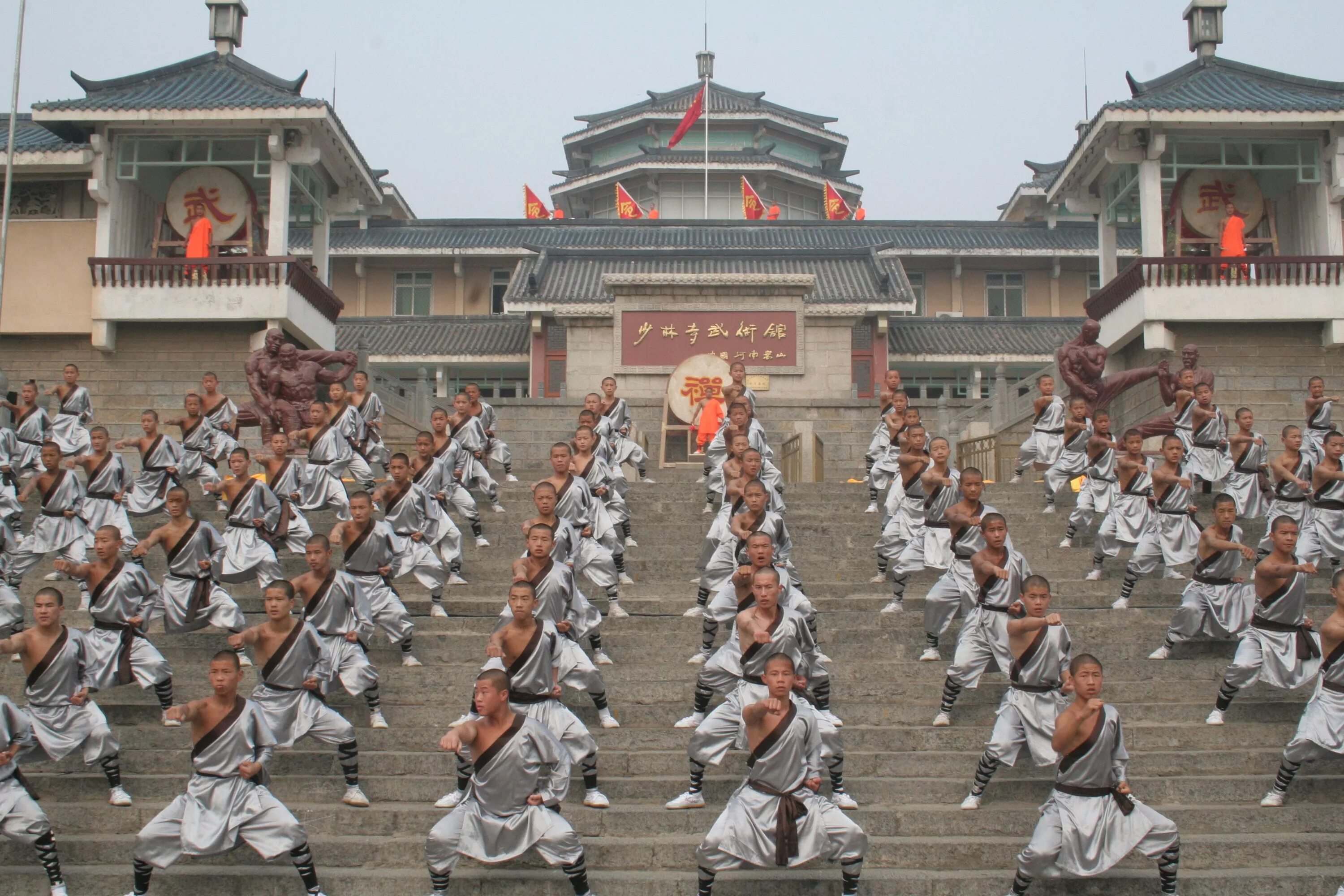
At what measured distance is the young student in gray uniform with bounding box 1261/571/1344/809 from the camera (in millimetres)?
7566

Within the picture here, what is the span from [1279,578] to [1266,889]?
2.49 m

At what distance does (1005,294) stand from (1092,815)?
25009 millimetres

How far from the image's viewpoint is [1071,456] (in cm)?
1348

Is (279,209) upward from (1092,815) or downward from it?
upward

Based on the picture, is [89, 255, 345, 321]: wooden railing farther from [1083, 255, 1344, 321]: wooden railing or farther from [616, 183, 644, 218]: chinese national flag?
[616, 183, 644, 218]: chinese national flag

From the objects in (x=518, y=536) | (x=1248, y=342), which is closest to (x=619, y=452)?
(x=518, y=536)

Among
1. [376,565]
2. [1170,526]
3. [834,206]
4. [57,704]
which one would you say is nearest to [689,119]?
[834,206]

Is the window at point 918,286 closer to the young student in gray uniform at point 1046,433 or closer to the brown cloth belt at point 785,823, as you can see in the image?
the young student in gray uniform at point 1046,433

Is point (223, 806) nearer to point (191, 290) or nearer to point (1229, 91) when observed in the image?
point (191, 290)

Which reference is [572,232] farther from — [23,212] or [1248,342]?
[1248,342]

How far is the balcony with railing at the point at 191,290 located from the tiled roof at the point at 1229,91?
12646 mm

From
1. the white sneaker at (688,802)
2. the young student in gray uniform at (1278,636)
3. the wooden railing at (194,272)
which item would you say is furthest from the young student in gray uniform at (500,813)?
the wooden railing at (194,272)

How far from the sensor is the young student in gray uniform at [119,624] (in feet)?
28.1

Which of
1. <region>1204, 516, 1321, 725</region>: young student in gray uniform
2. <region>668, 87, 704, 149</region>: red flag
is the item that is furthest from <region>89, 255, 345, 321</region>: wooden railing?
<region>668, 87, 704, 149</region>: red flag
